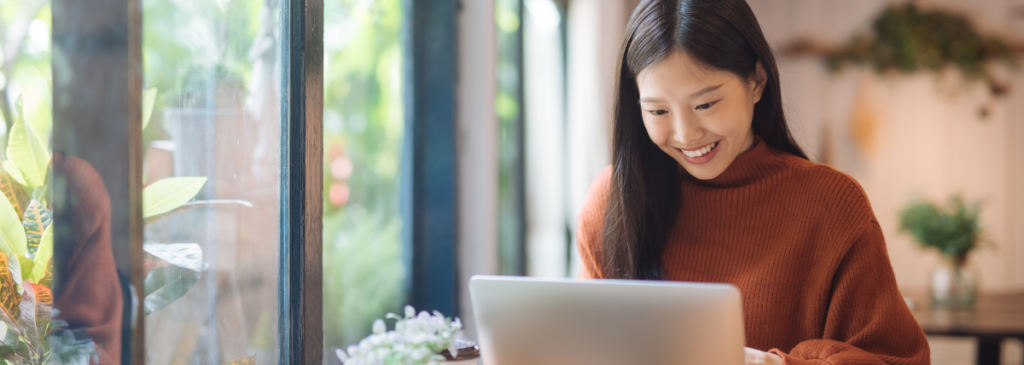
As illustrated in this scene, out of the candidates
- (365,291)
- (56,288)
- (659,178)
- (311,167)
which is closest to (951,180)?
(659,178)

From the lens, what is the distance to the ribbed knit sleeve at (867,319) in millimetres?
901

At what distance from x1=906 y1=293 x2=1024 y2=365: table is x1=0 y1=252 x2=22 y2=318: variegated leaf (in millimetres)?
2334

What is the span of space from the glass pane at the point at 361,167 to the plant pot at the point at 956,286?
2277mm

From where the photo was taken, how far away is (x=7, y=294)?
1.86ft

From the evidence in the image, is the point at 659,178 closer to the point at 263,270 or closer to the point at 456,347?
the point at 456,347

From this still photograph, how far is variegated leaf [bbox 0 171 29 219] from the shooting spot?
553mm

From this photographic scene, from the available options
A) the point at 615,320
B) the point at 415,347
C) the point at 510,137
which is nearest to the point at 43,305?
the point at 415,347

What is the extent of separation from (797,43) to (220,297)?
363 centimetres

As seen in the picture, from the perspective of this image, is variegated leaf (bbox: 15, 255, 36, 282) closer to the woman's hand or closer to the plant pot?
the woman's hand

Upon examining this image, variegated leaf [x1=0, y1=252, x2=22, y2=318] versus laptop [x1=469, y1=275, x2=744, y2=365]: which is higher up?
variegated leaf [x1=0, y1=252, x2=22, y2=318]

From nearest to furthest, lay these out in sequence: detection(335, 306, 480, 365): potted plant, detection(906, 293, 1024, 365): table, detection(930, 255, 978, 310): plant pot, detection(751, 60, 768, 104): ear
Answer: detection(335, 306, 480, 365): potted plant, detection(751, 60, 768, 104): ear, detection(906, 293, 1024, 365): table, detection(930, 255, 978, 310): plant pot

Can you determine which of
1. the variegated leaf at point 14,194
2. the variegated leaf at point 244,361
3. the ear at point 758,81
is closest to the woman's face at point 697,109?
the ear at point 758,81

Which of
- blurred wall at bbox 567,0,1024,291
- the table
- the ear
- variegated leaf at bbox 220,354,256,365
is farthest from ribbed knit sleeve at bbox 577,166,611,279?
blurred wall at bbox 567,0,1024,291

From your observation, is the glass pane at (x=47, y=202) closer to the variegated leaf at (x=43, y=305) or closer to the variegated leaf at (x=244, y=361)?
the variegated leaf at (x=43, y=305)
